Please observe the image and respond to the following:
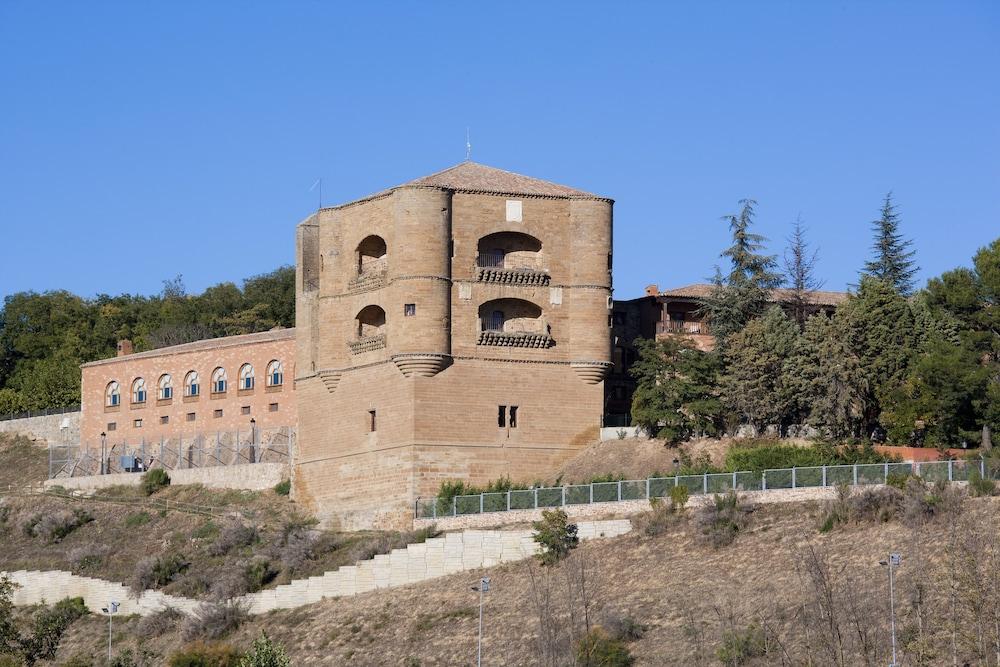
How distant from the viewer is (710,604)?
54125 millimetres

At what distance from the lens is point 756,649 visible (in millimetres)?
49750

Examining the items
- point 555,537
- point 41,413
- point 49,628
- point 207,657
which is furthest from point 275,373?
point 555,537

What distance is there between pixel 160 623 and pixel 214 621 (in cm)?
280

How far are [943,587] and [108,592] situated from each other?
3044 centimetres

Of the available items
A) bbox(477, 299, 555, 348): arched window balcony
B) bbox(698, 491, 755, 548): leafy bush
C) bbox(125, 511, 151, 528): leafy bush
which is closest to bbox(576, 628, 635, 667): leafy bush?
bbox(698, 491, 755, 548): leafy bush

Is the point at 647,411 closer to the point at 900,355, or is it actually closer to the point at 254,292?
the point at 900,355

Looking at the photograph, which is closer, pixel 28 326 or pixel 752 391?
pixel 752 391

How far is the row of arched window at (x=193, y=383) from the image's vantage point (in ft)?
271

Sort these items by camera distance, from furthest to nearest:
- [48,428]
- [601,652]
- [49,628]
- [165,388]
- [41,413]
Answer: [41,413], [48,428], [165,388], [49,628], [601,652]

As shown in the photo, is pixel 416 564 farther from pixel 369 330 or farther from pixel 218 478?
pixel 218 478

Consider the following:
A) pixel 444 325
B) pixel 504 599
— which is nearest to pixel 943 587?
pixel 504 599

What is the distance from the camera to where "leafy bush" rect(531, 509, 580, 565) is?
61344 mm

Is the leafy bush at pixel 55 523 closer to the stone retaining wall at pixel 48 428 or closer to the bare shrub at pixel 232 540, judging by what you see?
the bare shrub at pixel 232 540

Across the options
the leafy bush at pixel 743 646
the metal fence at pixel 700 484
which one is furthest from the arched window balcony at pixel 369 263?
the leafy bush at pixel 743 646
